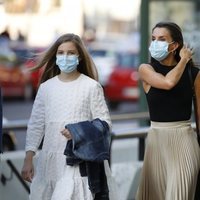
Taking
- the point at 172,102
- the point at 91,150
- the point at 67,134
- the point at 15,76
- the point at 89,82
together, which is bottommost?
the point at 15,76

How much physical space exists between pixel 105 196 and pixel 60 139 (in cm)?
50

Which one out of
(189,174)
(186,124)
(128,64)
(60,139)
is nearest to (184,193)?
(189,174)

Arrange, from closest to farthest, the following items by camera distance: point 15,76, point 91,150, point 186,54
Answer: point 91,150 → point 186,54 → point 15,76

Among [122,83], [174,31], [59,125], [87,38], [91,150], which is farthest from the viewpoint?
[87,38]

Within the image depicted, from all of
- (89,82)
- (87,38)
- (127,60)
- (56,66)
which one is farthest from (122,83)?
(89,82)

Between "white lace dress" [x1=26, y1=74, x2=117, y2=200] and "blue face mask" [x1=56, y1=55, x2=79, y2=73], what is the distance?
10cm

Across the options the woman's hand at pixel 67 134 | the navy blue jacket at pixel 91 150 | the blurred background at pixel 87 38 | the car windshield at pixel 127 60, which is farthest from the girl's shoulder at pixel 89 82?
the car windshield at pixel 127 60

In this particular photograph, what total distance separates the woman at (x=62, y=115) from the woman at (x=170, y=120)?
0.45 meters

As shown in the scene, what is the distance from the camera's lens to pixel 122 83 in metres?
23.1

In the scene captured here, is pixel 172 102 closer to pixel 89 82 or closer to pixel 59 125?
pixel 89 82

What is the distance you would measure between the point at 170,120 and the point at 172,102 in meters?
0.14

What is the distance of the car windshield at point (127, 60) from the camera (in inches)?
917

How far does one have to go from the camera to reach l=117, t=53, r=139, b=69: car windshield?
76.4 feet

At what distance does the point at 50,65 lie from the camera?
5.57m
